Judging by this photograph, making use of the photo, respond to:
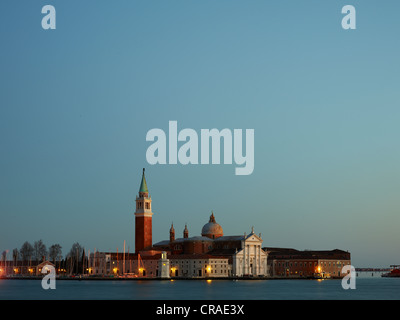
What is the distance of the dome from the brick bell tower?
10086 millimetres

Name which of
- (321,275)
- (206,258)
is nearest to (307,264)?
(321,275)

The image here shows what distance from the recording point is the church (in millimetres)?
112500

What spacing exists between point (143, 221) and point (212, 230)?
12.9 metres

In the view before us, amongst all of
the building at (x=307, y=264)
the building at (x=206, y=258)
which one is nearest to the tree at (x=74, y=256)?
the building at (x=206, y=258)

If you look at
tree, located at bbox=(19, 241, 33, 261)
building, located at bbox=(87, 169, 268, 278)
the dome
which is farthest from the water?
tree, located at bbox=(19, 241, 33, 261)

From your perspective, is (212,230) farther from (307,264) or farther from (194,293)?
(194,293)

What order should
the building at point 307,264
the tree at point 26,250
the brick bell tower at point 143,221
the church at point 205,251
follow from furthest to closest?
1. the tree at point 26,250
2. the building at point 307,264
3. the brick bell tower at point 143,221
4. the church at point 205,251

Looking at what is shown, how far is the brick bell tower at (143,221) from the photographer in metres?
117

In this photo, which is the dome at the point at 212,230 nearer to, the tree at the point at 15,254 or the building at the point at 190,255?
the building at the point at 190,255

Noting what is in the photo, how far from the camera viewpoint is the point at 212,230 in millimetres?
122250

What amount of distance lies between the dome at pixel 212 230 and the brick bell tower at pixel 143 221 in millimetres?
10086

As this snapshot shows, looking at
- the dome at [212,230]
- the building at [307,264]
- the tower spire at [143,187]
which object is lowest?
the building at [307,264]
